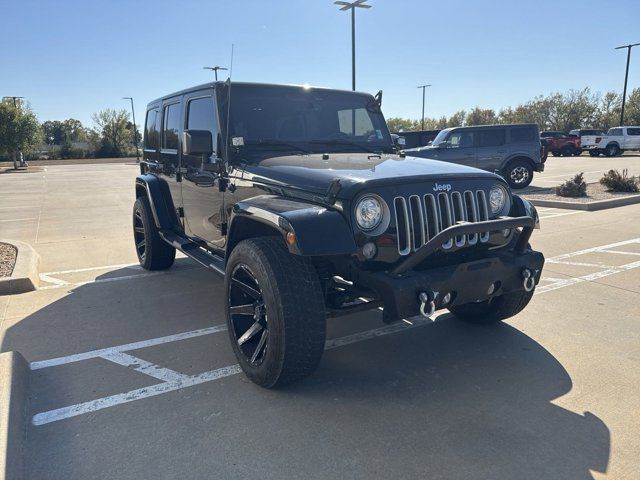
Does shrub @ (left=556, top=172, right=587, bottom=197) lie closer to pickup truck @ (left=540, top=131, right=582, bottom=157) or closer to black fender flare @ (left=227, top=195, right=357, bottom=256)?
black fender flare @ (left=227, top=195, right=357, bottom=256)

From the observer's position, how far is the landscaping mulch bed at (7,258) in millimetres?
5598

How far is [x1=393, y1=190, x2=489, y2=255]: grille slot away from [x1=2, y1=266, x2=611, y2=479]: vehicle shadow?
0.94m

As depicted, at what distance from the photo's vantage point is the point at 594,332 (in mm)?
4035

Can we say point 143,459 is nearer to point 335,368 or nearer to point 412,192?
point 335,368

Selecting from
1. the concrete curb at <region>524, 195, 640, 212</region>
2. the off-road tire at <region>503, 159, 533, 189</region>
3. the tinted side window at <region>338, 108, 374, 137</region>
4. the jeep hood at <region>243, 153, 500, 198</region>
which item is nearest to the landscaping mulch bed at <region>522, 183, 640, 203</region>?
the concrete curb at <region>524, 195, 640, 212</region>

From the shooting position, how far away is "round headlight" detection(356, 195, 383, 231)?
115 inches

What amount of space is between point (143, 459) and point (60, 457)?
42 cm

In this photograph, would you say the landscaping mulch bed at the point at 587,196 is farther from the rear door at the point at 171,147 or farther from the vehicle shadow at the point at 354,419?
the rear door at the point at 171,147

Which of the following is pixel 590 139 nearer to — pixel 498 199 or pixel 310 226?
pixel 498 199

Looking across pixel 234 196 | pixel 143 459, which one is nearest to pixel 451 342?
pixel 234 196

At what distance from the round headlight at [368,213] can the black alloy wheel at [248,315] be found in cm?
75

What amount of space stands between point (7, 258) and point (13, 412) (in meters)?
4.16

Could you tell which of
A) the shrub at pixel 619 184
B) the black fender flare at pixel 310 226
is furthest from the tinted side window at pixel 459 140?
the black fender flare at pixel 310 226

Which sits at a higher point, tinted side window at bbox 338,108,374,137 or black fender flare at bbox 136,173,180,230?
tinted side window at bbox 338,108,374,137
